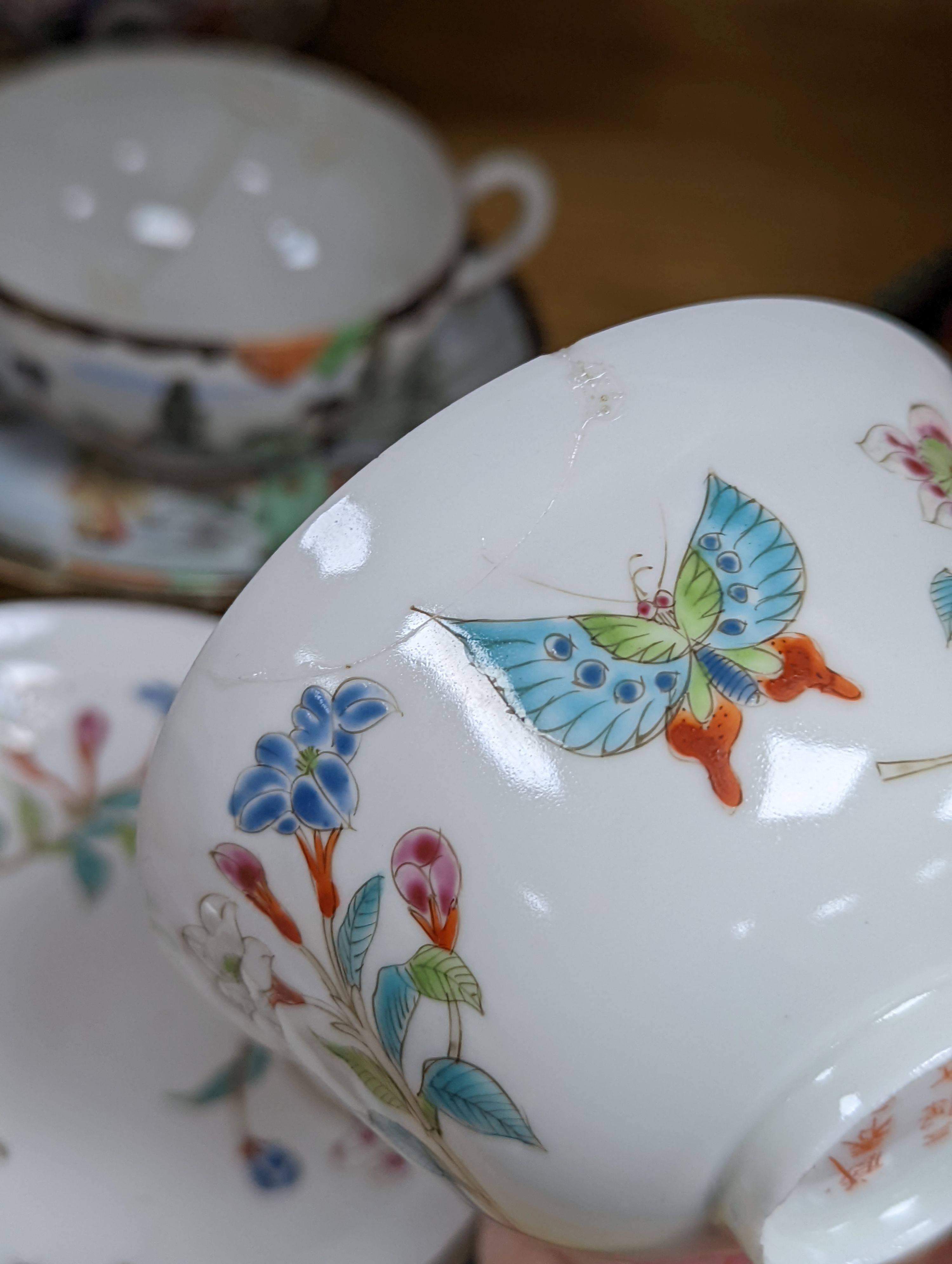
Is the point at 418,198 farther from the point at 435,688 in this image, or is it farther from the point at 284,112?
the point at 435,688

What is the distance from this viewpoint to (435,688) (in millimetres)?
249

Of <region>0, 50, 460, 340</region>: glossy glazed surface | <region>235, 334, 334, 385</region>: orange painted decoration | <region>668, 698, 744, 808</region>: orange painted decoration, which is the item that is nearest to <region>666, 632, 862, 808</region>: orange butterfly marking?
<region>668, 698, 744, 808</region>: orange painted decoration

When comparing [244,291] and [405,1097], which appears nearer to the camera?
[405,1097]

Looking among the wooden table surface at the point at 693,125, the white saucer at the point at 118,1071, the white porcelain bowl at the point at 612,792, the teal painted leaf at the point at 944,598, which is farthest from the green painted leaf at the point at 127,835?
the wooden table surface at the point at 693,125

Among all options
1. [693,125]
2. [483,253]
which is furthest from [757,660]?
[693,125]

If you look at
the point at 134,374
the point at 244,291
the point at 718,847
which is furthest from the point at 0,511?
the point at 718,847

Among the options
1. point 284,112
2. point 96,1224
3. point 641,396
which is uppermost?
Answer: point 641,396

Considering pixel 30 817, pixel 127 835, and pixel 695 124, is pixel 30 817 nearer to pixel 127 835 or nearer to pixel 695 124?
pixel 127 835

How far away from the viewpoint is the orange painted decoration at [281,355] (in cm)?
48

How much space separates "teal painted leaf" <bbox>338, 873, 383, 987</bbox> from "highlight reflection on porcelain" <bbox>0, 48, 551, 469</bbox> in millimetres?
363

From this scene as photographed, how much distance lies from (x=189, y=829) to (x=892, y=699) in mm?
134

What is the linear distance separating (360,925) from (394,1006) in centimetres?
2

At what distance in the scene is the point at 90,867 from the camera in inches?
15.2

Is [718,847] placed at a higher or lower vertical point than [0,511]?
higher
